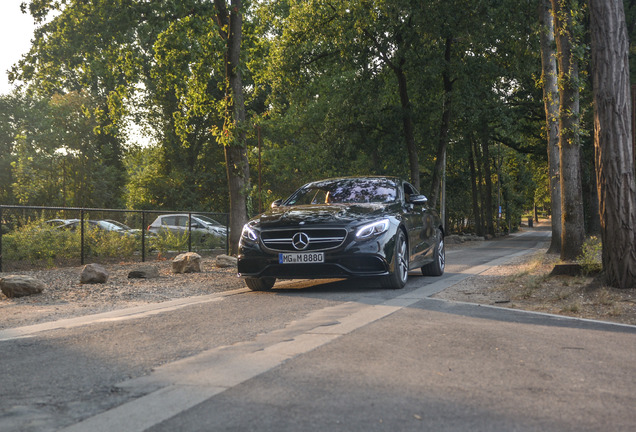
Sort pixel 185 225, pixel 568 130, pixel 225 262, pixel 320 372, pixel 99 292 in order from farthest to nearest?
pixel 185 225
pixel 225 262
pixel 568 130
pixel 99 292
pixel 320 372

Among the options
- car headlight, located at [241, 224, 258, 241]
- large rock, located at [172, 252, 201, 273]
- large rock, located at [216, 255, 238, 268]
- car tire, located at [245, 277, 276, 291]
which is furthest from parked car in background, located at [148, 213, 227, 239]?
car headlight, located at [241, 224, 258, 241]

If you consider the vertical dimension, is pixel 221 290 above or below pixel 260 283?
below

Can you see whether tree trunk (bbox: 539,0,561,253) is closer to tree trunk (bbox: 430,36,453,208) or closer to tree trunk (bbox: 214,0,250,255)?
tree trunk (bbox: 214,0,250,255)

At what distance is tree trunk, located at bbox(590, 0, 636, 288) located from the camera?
841 cm

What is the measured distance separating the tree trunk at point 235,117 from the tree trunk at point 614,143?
8.61 metres

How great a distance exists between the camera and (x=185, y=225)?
1908 centimetres

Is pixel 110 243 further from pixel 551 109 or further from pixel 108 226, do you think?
pixel 551 109

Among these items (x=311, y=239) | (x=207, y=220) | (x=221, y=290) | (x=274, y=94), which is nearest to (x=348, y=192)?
(x=311, y=239)

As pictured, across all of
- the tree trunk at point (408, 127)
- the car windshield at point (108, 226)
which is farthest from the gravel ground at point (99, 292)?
the tree trunk at point (408, 127)

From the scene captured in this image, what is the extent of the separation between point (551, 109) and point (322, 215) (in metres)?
10.4

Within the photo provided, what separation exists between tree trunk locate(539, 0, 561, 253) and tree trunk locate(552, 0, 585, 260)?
4.20 ft

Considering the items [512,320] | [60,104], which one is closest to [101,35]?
[512,320]

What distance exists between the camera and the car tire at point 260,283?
9.45 meters

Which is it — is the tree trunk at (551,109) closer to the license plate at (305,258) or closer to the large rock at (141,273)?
the license plate at (305,258)
